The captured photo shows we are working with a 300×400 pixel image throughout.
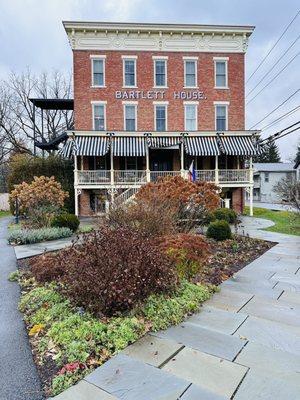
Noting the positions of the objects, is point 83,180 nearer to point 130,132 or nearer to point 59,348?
point 130,132

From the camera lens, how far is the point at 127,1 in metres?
13.2

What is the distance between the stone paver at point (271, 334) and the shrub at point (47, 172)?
730 inches

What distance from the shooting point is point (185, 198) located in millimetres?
9453

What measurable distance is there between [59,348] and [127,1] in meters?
14.2

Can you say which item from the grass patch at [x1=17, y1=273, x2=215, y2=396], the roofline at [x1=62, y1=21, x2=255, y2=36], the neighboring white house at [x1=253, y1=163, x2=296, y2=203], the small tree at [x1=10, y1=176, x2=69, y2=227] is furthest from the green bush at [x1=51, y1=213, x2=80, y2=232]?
the neighboring white house at [x1=253, y1=163, x2=296, y2=203]

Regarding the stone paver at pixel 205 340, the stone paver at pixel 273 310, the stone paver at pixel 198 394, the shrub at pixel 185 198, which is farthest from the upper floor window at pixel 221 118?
the stone paver at pixel 198 394

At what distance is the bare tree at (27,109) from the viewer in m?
36.3

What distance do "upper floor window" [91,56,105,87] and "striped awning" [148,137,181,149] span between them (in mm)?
5873

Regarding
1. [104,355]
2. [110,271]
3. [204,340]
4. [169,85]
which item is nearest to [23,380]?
[104,355]

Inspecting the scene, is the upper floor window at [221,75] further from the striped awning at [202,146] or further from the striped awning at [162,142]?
the striped awning at [162,142]

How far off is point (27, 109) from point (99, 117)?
1881 centimetres

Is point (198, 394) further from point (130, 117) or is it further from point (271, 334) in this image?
point (130, 117)

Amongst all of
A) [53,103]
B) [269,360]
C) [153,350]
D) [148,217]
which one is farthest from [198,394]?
[53,103]

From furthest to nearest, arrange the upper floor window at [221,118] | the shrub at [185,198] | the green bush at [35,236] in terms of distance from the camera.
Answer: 1. the upper floor window at [221,118]
2. the green bush at [35,236]
3. the shrub at [185,198]
